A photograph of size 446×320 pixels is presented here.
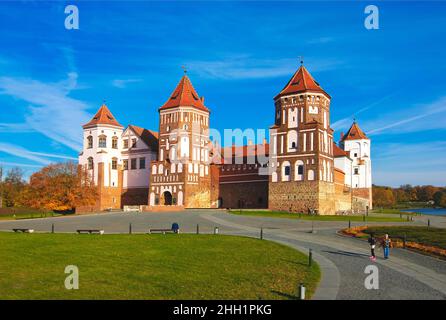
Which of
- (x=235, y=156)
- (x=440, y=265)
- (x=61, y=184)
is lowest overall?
(x=440, y=265)

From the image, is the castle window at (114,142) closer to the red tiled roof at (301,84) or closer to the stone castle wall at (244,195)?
the stone castle wall at (244,195)

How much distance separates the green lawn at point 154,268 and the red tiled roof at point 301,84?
35.1 meters

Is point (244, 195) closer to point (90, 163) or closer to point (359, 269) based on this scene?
point (90, 163)

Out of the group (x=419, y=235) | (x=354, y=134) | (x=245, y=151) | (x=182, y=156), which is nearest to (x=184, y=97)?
(x=182, y=156)

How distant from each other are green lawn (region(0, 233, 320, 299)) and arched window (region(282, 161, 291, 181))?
32.5 metres

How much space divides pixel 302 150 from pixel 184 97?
66.5 ft

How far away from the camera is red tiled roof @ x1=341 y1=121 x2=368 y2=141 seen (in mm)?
82800

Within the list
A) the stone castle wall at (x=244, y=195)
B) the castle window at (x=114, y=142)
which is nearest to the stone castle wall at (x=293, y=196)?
the stone castle wall at (x=244, y=195)

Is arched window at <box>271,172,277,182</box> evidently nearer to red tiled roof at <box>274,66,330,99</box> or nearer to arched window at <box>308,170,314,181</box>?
arched window at <box>308,170,314,181</box>

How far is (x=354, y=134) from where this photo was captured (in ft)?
274
